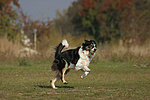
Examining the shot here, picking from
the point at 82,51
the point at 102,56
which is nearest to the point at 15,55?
the point at 102,56

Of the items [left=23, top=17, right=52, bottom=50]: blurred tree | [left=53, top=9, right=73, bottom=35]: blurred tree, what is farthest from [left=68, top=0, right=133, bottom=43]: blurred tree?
[left=53, top=9, right=73, bottom=35]: blurred tree

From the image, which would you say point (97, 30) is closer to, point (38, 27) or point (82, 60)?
point (38, 27)

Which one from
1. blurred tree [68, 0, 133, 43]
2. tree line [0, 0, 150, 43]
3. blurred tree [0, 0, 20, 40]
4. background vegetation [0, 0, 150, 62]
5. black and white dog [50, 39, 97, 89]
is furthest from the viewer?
blurred tree [68, 0, 133, 43]

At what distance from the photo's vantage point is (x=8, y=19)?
30078 mm

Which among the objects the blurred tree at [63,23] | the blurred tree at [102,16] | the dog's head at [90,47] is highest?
the blurred tree at [63,23]

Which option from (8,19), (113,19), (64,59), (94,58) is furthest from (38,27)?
(64,59)

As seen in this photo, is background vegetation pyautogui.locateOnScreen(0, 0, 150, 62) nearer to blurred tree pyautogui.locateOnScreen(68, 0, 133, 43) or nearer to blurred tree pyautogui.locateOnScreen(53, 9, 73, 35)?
blurred tree pyautogui.locateOnScreen(68, 0, 133, 43)

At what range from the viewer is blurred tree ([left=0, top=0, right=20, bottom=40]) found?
1162 inches

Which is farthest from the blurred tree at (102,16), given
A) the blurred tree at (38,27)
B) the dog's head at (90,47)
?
the dog's head at (90,47)

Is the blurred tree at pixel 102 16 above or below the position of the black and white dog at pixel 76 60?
above

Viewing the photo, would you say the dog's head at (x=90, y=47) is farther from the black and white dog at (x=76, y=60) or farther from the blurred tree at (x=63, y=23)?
the blurred tree at (x=63, y=23)

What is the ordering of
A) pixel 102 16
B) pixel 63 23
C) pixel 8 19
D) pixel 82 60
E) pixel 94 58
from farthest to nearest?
pixel 63 23
pixel 102 16
pixel 8 19
pixel 94 58
pixel 82 60

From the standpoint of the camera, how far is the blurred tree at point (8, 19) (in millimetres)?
29516

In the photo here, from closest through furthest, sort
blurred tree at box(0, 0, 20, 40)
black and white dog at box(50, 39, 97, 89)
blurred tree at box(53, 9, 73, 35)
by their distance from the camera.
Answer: black and white dog at box(50, 39, 97, 89) < blurred tree at box(0, 0, 20, 40) < blurred tree at box(53, 9, 73, 35)
